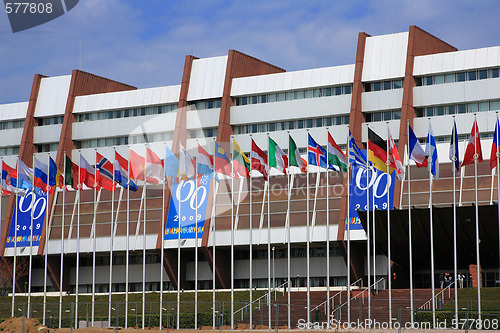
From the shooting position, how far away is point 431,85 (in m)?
76.1

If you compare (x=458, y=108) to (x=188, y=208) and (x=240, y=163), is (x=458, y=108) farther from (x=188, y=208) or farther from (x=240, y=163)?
(x=240, y=163)

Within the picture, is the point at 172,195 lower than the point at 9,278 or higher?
higher

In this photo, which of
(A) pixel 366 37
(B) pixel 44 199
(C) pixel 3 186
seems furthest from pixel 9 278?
(A) pixel 366 37

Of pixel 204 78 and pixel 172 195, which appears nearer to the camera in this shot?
pixel 172 195

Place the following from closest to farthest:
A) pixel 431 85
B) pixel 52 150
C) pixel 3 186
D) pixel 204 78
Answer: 1. pixel 3 186
2. pixel 431 85
3. pixel 204 78
4. pixel 52 150

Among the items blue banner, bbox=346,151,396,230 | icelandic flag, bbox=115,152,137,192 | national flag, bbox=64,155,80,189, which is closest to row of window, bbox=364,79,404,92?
blue banner, bbox=346,151,396,230

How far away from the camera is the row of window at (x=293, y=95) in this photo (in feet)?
263

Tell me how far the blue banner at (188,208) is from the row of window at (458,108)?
68.5ft

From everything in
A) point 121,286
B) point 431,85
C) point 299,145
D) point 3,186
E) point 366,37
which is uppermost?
point 366,37

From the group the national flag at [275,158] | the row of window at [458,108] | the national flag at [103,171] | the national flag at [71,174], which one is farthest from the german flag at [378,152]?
the row of window at [458,108]

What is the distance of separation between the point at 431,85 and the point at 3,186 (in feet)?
127

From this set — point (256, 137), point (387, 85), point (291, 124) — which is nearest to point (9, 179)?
point (256, 137)

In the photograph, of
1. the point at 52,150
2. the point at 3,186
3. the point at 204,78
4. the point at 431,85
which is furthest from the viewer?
the point at 52,150

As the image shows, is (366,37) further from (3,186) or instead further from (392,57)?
(3,186)
